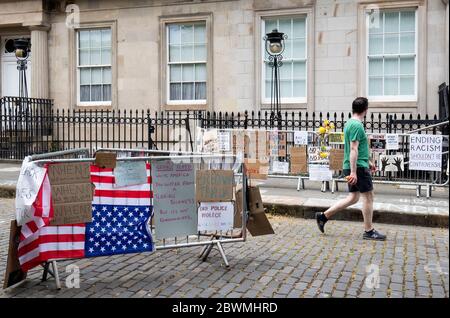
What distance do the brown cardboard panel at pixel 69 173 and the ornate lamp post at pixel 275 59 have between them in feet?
29.4

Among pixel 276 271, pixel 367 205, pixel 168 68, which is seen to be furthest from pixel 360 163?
pixel 168 68

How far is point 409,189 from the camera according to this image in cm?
1077

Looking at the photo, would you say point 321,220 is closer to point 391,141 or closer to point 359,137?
point 359,137

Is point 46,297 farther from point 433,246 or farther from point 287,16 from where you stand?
point 287,16

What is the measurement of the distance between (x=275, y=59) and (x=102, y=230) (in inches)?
403

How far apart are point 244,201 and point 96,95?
41.4 feet

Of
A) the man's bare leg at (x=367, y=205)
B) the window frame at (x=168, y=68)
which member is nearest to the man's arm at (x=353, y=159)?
the man's bare leg at (x=367, y=205)

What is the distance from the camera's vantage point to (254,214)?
6.11 m

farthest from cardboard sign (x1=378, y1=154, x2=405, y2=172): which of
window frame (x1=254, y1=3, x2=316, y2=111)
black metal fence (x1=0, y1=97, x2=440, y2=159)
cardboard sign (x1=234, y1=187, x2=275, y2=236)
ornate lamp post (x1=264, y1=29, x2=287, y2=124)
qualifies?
cardboard sign (x1=234, y1=187, x2=275, y2=236)

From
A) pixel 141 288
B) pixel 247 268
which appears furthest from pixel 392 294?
pixel 141 288

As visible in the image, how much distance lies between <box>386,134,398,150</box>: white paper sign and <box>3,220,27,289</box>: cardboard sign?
750cm

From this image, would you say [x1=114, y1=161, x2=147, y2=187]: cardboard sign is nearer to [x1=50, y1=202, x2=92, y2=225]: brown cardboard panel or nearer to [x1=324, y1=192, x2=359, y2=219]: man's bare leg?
[x1=50, y1=202, x2=92, y2=225]: brown cardboard panel

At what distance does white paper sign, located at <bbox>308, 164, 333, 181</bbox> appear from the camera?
34.3ft

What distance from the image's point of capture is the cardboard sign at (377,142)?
409 inches
